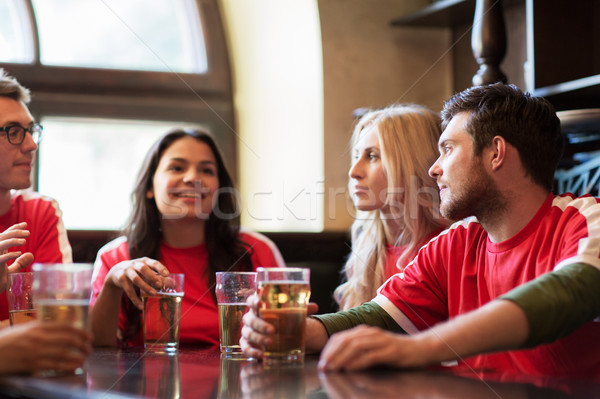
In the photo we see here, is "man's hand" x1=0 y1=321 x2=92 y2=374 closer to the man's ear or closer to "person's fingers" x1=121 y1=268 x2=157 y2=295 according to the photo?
"person's fingers" x1=121 y1=268 x2=157 y2=295

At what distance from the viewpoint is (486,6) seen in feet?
8.13

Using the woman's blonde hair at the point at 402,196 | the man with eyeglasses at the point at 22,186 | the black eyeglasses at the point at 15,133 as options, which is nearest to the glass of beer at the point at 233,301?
the woman's blonde hair at the point at 402,196

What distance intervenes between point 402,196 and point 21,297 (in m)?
1.19

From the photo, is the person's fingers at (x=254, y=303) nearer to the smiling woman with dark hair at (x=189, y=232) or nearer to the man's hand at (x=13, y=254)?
the man's hand at (x=13, y=254)

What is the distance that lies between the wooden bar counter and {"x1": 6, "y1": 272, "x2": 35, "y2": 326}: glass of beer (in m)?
0.33

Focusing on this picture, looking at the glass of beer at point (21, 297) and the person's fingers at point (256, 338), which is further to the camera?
the glass of beer at point (21, 297)

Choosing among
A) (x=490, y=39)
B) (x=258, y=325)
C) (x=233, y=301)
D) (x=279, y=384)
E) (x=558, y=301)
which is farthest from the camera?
(x=490, y=39)

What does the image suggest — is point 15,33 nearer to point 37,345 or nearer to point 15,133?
point 15,133

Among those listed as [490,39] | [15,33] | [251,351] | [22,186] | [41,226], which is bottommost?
[251,351]

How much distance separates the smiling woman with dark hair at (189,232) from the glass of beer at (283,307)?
898 mm

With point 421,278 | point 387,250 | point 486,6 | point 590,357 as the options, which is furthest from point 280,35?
point 590,357

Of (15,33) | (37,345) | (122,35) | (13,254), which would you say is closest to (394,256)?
(13,254)

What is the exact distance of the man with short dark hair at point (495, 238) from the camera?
132cm

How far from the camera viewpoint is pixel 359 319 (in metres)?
1.47
